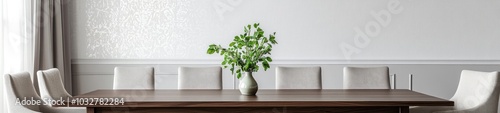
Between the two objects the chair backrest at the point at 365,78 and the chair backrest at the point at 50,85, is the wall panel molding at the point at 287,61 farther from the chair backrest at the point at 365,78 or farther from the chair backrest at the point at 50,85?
the chair backrest at the point at 50,85

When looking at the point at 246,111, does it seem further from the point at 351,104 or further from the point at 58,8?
the point at 58,8

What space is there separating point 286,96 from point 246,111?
365mm

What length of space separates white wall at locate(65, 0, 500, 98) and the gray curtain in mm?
161

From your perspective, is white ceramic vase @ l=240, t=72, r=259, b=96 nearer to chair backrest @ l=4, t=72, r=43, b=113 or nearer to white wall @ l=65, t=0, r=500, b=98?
chair backrest @ l=4, t=72, r=43, b=113

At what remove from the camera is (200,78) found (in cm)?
439

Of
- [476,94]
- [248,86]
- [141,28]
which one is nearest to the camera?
[248,86]

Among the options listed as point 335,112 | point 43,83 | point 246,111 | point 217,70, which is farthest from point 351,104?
point 43,83

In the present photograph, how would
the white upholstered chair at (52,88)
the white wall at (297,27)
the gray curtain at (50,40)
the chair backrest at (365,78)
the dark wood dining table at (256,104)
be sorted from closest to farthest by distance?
1. the dark wood dining table at (256,104)
2. the white upholstered chair at (52,88)
3. the chair backrest at (365,78)
4. the gray curtain at (50,40)
5. the white wall at (297,27)

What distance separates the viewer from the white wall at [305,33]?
18.5ft

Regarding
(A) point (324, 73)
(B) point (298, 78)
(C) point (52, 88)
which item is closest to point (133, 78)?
(C) point (52, 88)

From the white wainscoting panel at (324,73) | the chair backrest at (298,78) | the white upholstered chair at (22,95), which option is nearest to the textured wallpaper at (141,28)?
the white wainscoting panel at (324,73)

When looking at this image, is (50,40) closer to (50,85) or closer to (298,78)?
(50,85)

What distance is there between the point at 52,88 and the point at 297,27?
2.65 metres

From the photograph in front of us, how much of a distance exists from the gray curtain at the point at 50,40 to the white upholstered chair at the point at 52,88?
3.72ft
